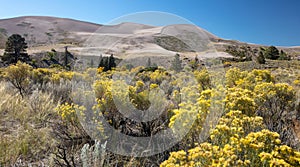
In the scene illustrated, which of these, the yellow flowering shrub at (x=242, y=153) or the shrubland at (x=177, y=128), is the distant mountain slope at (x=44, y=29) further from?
the yellow flowering shrub at (x=242, y=153)

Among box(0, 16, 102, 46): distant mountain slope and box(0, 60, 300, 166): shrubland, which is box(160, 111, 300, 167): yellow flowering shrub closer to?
box(0, 60, 300, 166): shrubland

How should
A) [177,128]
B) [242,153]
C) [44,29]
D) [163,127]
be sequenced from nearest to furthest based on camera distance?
[242,153], [177,128], [163,127], [44,29]

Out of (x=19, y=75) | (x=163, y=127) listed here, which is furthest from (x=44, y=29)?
(x=163, y=127)

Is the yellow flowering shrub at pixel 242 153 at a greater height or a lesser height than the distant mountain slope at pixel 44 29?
lesser

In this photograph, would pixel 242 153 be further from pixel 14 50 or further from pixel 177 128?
pixel 14 50

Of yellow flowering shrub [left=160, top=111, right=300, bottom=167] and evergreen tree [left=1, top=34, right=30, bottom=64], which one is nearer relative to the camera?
yellow flowering shrub [left=160, top=111, right=300, bottom=167]

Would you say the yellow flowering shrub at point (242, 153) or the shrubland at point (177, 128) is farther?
the shrubland at point (177, 128)

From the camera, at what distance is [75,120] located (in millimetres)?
3898

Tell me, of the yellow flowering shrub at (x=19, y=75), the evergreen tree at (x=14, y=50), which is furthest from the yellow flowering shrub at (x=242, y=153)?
the evergreen tree at (x=14, y=50)

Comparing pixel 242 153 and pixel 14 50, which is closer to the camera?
pixel 242 153

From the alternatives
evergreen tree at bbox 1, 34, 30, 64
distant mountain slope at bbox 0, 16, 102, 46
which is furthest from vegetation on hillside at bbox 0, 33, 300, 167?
distant mountain slope at bbox 0, 16, 102, 46

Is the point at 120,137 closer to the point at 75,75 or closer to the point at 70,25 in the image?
the point at 75,75

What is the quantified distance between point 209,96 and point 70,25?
Result: 108m

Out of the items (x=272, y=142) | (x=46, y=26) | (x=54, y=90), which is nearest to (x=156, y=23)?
(x=54, y=90)
